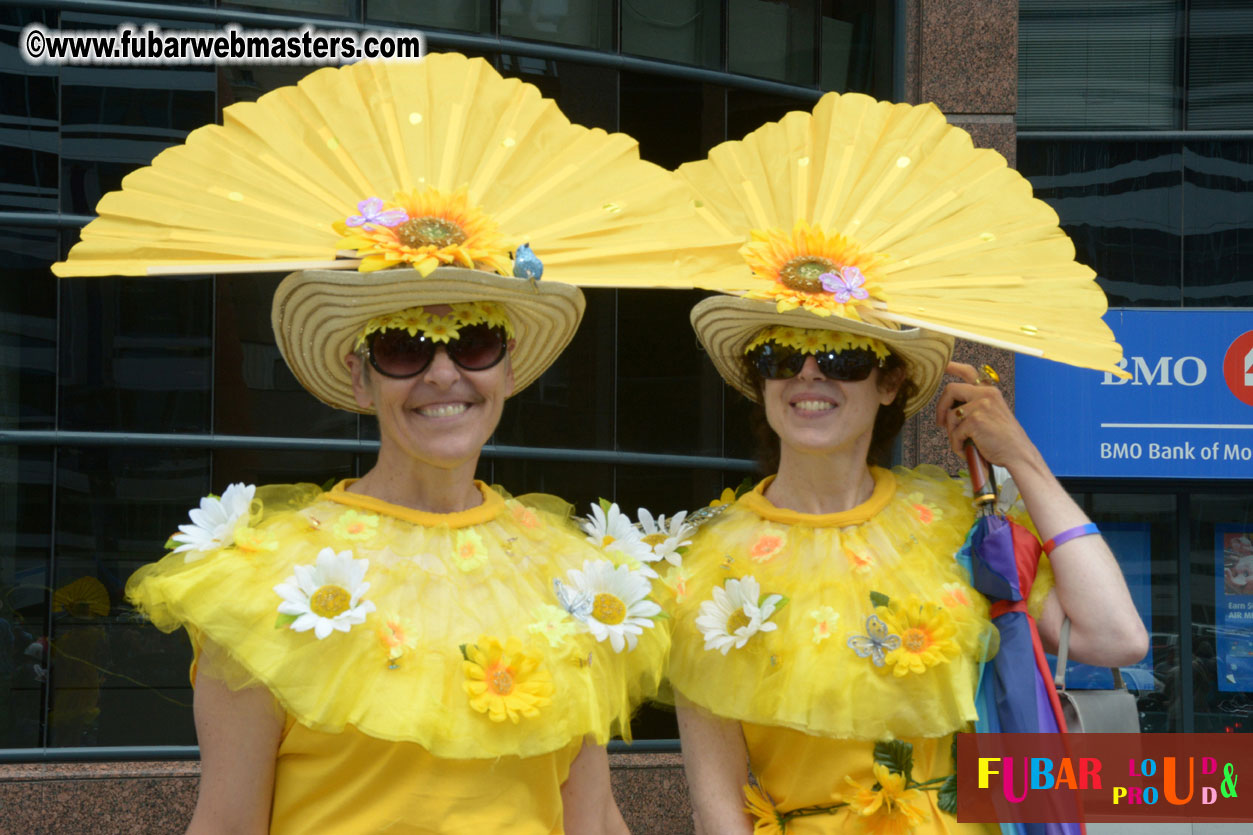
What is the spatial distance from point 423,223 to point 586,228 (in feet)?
1.21

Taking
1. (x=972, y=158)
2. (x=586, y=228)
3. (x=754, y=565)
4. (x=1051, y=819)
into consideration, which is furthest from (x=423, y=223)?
(x=1051, y=819)

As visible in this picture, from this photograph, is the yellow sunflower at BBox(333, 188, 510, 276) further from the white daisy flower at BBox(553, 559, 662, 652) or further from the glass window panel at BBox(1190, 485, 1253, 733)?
the glass window panel at BBox(1190, 485, 1253, 733)

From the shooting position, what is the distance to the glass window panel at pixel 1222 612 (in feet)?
29.1

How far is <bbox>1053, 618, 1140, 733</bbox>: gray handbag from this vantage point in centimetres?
325

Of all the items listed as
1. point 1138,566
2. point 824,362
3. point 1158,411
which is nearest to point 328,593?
point 824,362

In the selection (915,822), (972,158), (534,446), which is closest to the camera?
(915,822)

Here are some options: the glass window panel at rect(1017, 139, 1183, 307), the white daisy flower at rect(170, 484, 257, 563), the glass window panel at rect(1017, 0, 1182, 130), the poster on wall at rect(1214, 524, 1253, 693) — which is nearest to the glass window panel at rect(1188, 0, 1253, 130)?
the glass window panel at rect(1017, 0, 1182, 130)

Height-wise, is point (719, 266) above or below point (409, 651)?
above

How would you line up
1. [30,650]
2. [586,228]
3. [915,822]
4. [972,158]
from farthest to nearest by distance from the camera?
[30,650]
[972,158]
[915,822]
[586,228]

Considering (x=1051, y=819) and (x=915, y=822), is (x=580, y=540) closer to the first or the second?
(x=915, y=822)

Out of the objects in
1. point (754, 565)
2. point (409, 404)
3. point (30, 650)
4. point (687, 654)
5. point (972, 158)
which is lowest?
Result: point (30, 650)

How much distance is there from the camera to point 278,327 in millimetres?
2945

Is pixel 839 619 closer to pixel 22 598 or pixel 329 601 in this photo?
pixel 329 601

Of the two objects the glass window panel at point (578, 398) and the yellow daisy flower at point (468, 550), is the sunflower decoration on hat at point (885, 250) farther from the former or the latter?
the glass window panel at point (578, 398)
